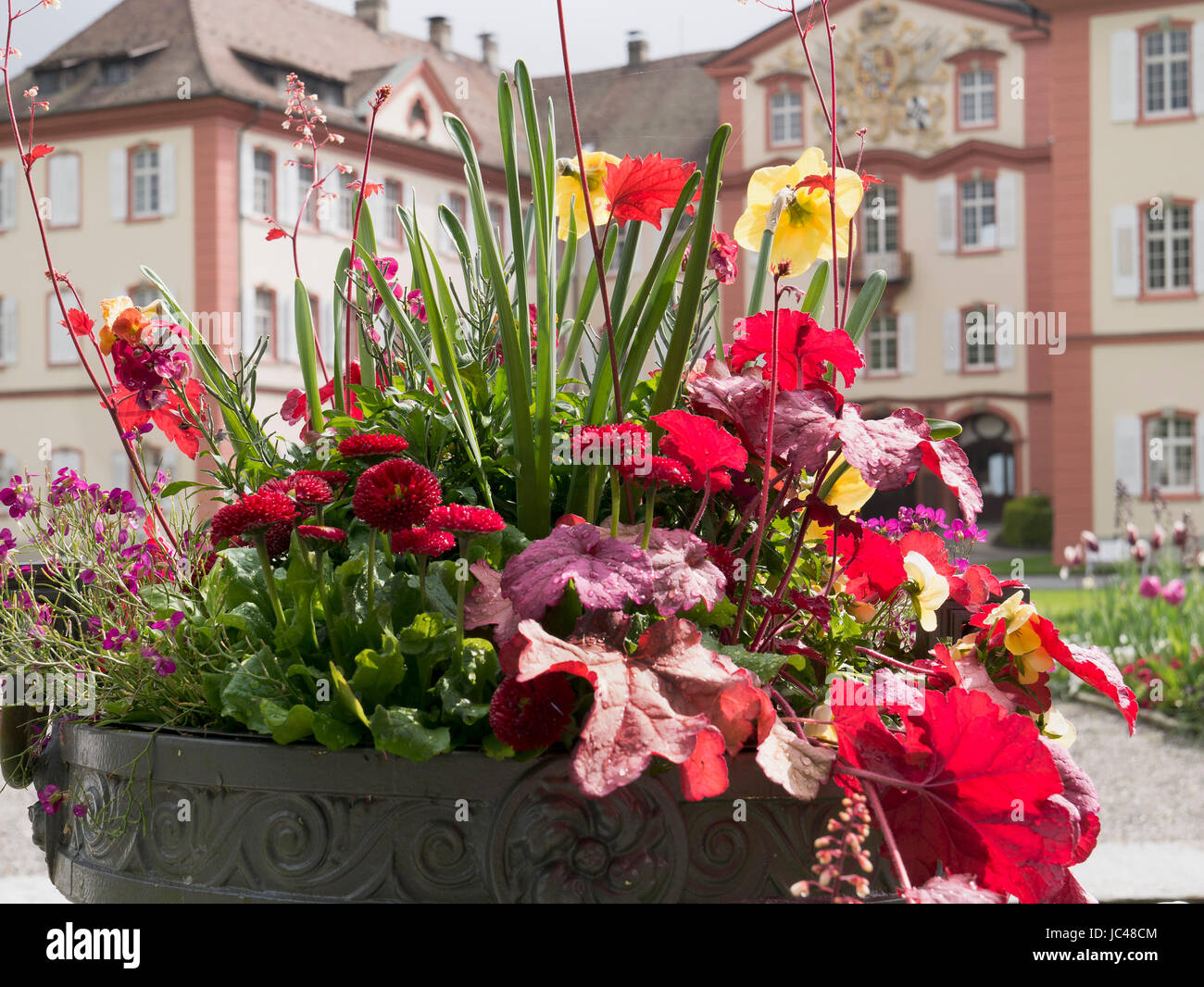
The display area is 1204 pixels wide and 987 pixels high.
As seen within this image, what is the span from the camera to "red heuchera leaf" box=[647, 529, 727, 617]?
0.85m

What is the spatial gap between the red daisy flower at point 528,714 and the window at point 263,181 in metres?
19.5

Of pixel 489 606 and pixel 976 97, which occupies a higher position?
pixel 976 97

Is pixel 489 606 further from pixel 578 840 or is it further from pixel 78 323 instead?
pixel 78 323

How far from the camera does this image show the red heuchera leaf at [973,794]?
82cm

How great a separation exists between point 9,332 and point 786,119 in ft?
44.0

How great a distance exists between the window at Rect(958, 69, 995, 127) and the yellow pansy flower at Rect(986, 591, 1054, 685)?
846 inches

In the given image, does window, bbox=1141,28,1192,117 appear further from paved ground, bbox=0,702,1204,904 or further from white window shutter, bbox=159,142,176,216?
white window shutter, bbox=159,142,176,216

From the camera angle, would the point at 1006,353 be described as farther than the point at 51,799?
Yes

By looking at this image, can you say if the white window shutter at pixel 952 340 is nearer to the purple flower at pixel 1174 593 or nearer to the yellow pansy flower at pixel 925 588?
the purple flower at pixel 1174 593

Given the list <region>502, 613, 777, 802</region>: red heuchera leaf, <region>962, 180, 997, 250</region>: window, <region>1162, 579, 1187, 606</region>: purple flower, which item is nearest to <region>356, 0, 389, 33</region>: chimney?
<region>962, 180, 997, 250</region>: window

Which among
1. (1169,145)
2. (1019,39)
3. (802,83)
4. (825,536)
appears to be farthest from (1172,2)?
(825,536)

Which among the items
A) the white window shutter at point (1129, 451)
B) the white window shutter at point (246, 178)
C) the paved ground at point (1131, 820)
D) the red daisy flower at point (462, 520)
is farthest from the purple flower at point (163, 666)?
the white window shutter at point (246, 178)

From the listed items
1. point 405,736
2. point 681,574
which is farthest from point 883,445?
point 405,736

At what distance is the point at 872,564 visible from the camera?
44.9 inches
